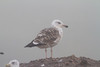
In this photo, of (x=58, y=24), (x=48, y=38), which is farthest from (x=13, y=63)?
(x=58, y=24)

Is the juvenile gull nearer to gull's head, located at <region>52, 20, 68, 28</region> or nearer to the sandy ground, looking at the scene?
gull's head, located at <region>52, 20, 68, 28</region>

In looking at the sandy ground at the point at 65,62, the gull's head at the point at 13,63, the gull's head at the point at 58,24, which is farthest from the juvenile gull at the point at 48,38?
the gull's head at the point at 13,63

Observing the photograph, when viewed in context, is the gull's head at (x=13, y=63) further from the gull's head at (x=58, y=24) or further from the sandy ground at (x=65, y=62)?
the gull's head at (x=58, y=24)

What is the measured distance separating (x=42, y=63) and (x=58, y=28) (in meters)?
1.20

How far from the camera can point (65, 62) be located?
7.61m

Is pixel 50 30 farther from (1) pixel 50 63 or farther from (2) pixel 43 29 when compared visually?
(1) pixel 50 63

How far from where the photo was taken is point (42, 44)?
7.99 metres

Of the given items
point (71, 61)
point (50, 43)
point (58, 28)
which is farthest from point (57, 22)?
point (71, 61)

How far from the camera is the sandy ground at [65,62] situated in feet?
24.5

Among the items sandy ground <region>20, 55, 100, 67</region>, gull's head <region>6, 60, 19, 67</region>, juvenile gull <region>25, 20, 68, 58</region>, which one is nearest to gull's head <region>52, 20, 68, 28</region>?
juvenile gull <region>25, 20, 68, 58</region>

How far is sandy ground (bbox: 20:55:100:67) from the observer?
7.47 metres

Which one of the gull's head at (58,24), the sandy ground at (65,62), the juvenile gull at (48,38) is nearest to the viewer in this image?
Result: the sandy ground at (65,62)

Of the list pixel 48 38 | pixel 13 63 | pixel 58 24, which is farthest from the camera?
pixel 58 24

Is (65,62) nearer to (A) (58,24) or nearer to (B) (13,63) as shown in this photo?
(B) (13,63)
